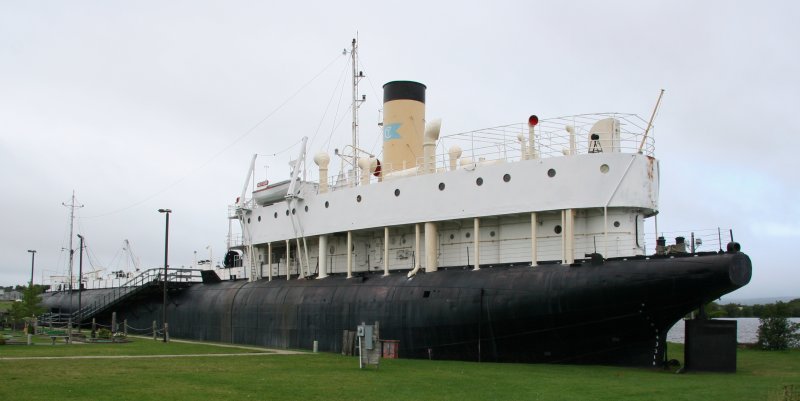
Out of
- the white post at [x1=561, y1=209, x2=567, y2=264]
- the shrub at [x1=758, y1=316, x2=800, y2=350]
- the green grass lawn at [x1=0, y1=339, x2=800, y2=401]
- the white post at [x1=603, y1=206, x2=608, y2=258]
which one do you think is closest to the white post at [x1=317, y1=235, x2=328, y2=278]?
the green grass lawn at [x1=0, y1=339, x2=800, y2=401]

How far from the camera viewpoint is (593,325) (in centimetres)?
2123

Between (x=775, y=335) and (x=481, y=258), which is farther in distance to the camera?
(x=775, y=335)

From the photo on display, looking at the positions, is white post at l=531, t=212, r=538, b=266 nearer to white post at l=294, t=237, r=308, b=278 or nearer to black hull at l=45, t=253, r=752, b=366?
black hull at l=45, t=253, r=752, b=366

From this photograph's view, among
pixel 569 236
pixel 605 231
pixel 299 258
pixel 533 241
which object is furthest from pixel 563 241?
pixel 299 258

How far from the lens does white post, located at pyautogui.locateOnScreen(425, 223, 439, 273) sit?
26.3 m

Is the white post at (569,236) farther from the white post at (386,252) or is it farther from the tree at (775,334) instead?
the tree at (775,334)

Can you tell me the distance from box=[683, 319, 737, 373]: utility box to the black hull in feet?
2.22

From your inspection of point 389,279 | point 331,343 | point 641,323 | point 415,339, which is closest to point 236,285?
point 331,343

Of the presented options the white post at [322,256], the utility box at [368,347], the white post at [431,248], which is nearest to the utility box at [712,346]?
the utility box at [368,347]

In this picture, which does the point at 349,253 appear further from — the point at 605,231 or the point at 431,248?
the point at 605,231

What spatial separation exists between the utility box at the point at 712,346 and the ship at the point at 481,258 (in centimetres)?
66

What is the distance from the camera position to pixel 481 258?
25594 millimetres

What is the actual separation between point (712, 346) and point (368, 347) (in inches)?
383

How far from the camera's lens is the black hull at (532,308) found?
20.2 meters
